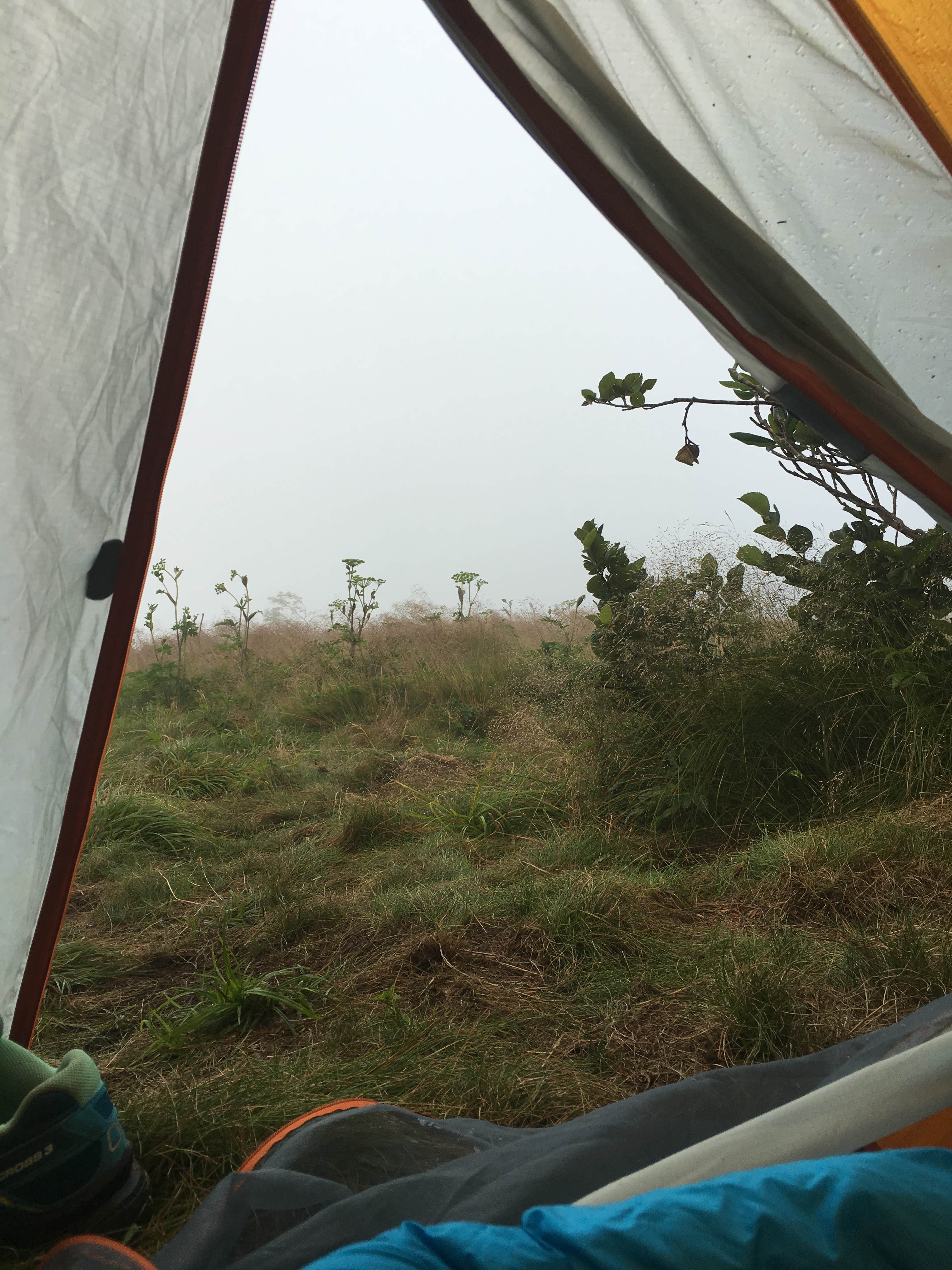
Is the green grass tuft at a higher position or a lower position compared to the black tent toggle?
lower

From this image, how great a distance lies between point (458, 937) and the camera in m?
1.84

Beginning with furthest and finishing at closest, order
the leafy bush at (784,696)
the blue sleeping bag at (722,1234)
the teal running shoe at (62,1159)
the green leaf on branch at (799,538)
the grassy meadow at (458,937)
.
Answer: the green leaf on branch at (799,538), the leafy bush at (784,696), the grassy meadow at (458,937), the teal running shoe at (62,1159), the blue sleeping bag at (722,1234)

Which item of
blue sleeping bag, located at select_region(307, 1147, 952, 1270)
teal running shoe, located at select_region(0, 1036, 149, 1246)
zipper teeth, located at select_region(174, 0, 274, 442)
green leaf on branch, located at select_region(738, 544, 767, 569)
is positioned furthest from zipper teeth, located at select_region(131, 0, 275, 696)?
green leaf on branch, located at select_region(738, 544, 767, 569)

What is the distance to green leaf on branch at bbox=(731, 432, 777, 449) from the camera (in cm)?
240

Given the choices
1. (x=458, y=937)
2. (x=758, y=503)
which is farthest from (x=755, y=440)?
(x=458, y=937)

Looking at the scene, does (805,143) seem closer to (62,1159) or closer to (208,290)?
(208,290)

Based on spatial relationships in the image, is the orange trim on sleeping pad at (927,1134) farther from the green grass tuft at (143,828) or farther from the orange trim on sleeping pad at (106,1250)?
the green grass tuft at (143,828)

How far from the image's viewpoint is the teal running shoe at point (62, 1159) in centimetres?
90

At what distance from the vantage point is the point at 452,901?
2.00 meters

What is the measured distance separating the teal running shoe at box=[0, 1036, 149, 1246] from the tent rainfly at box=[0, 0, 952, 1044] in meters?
0.24

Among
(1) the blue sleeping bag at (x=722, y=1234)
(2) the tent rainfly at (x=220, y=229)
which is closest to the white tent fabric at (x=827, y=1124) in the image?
(1) the blue sleeping bag at (x=722, y=1234)

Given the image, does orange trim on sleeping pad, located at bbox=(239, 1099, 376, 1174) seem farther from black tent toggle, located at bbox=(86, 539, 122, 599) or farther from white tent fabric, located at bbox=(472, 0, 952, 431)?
white tent fabric, located at bbox=(472, 0, 952, 431)

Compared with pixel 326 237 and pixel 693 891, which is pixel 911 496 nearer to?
pixel 693 891

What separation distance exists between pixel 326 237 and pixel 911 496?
835 cm
